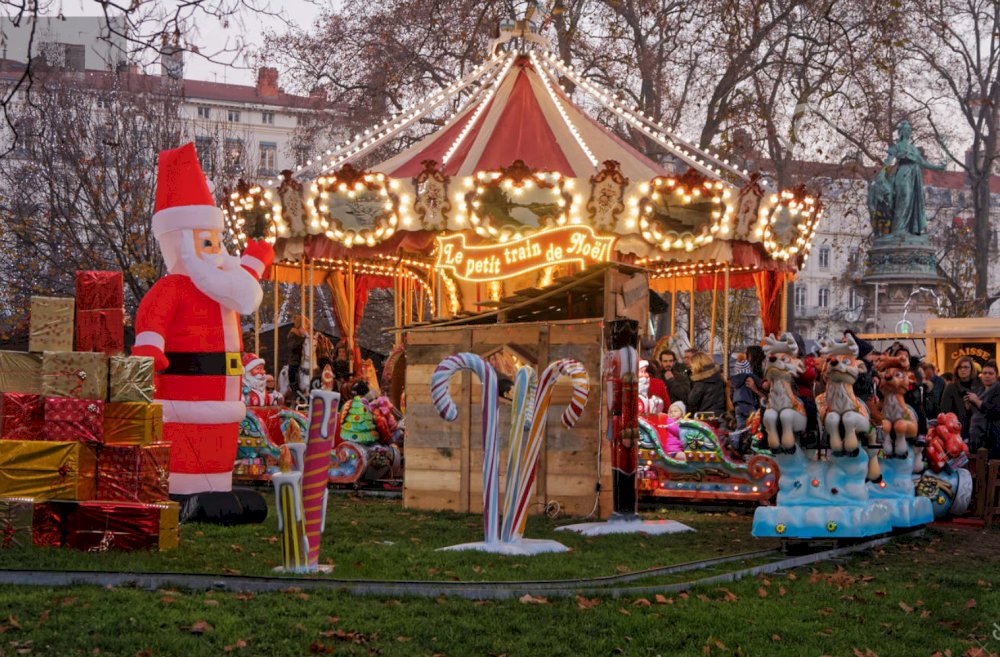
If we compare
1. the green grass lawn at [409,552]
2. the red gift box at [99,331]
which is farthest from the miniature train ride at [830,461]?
the red gift box at [99,331]

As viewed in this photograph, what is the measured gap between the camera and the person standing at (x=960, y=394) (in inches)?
598

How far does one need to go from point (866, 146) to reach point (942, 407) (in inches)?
738

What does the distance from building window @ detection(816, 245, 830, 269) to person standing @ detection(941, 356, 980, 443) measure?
206ft

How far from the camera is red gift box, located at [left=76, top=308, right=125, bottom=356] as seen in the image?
955 centimetres

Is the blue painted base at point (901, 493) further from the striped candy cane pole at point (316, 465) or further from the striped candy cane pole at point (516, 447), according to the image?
the striped candy cane pole at point (316, 465)

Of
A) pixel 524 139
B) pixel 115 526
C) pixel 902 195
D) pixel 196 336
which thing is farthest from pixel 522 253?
pixel 902 195

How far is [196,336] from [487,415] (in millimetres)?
2804

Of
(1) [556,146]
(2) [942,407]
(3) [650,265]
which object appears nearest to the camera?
(2) [942,407]

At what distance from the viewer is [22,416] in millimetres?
9328

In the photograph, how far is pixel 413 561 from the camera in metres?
9.02

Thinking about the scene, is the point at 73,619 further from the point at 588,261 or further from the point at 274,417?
the point at 588,261

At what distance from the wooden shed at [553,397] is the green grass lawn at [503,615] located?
2.75m

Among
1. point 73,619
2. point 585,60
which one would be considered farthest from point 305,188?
point 585,60

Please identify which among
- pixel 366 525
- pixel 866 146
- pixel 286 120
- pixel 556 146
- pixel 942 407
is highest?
pixel 286 120
